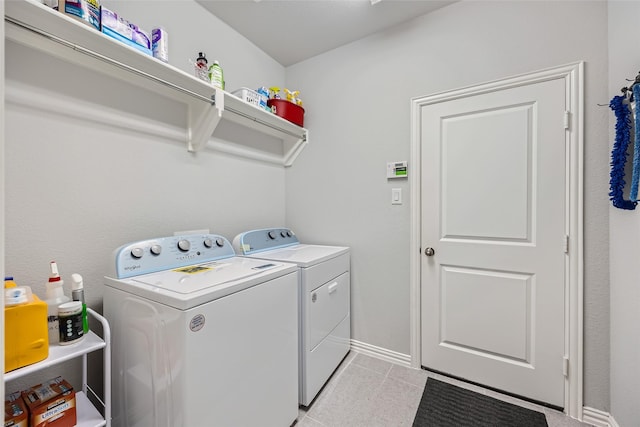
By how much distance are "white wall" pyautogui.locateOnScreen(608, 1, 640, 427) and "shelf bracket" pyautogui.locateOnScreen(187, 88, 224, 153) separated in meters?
2.08

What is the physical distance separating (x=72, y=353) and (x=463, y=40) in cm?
261

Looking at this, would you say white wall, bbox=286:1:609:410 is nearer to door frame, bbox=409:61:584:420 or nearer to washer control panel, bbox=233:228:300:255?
door frame, bbox=409:61:584:420

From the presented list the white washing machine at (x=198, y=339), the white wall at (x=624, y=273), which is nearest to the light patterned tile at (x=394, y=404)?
the white washing machine at (x=198, y=339)

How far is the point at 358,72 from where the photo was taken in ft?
7.12

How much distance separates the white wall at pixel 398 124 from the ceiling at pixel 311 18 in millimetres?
90

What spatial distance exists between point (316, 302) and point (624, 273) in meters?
1.57

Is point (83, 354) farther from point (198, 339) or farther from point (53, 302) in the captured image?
point (198, 339)

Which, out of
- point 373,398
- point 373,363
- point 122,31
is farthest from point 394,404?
point 122,31

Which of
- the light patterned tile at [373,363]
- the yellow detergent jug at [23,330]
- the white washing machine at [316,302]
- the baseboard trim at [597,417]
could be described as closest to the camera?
the yellow detergent jug at [23,330]

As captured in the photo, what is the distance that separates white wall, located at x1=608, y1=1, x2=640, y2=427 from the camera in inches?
47.0

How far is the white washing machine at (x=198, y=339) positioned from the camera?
94cm

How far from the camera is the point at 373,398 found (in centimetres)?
165

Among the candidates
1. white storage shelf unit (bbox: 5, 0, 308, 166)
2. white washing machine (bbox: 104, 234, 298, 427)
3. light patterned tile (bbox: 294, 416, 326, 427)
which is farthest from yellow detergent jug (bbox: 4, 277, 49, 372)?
light patterned tile (bbox: 294, 416, 326, 427)

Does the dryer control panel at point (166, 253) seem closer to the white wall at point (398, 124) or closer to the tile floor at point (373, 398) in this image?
the white wall at point (398, 124)
